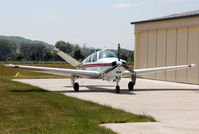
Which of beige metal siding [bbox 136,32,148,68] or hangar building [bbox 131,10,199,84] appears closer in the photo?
hangar building [bbox 131,10,199,84]

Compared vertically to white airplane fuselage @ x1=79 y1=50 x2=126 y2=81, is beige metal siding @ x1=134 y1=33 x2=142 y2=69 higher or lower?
higher

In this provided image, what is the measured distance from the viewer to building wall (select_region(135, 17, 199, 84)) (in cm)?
2864

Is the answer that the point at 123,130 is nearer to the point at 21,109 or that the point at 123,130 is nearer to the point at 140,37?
the point at 21,109

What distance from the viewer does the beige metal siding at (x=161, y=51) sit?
32.8 m

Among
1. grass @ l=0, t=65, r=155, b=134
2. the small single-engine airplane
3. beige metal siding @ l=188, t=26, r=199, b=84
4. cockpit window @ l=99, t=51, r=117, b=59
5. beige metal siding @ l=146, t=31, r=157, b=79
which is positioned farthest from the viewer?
beige metal siding @ l=146, t=31, r=157, b=79

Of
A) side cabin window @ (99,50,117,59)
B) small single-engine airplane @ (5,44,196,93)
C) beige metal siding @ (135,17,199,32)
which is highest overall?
beige metal siding @ (135,17,199,32)

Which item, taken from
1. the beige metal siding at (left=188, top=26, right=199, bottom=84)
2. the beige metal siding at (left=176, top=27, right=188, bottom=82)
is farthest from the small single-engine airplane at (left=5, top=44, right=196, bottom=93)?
the beige metal siding at (left=176, top=27, right=188, bottom=82)

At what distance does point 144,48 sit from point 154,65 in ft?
9.57

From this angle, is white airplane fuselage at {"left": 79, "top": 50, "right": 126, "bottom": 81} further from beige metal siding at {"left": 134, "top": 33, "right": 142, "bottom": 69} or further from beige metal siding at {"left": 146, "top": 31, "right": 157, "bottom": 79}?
beige metal siding at {"left": 134, "top": 33, "right": 142, "bottom": 69}

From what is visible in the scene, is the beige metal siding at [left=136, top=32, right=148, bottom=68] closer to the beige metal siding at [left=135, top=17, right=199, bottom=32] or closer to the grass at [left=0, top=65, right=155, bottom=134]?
the beige metal siding at [left=135, top=17, right=199, bottom=32]

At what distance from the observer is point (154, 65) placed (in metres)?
34.3

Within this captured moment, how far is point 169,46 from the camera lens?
1266 inches

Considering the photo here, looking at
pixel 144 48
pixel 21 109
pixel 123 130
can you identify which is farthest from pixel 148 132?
pixel 144 48

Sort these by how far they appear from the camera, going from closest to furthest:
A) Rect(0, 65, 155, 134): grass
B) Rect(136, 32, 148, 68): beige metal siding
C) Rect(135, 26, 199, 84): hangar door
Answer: Rect(0, 65, 155, 134): grass < Rect(135, 26, 199, 84): hangar door < Rect(136, 32, 148, 68): beige metal siding
